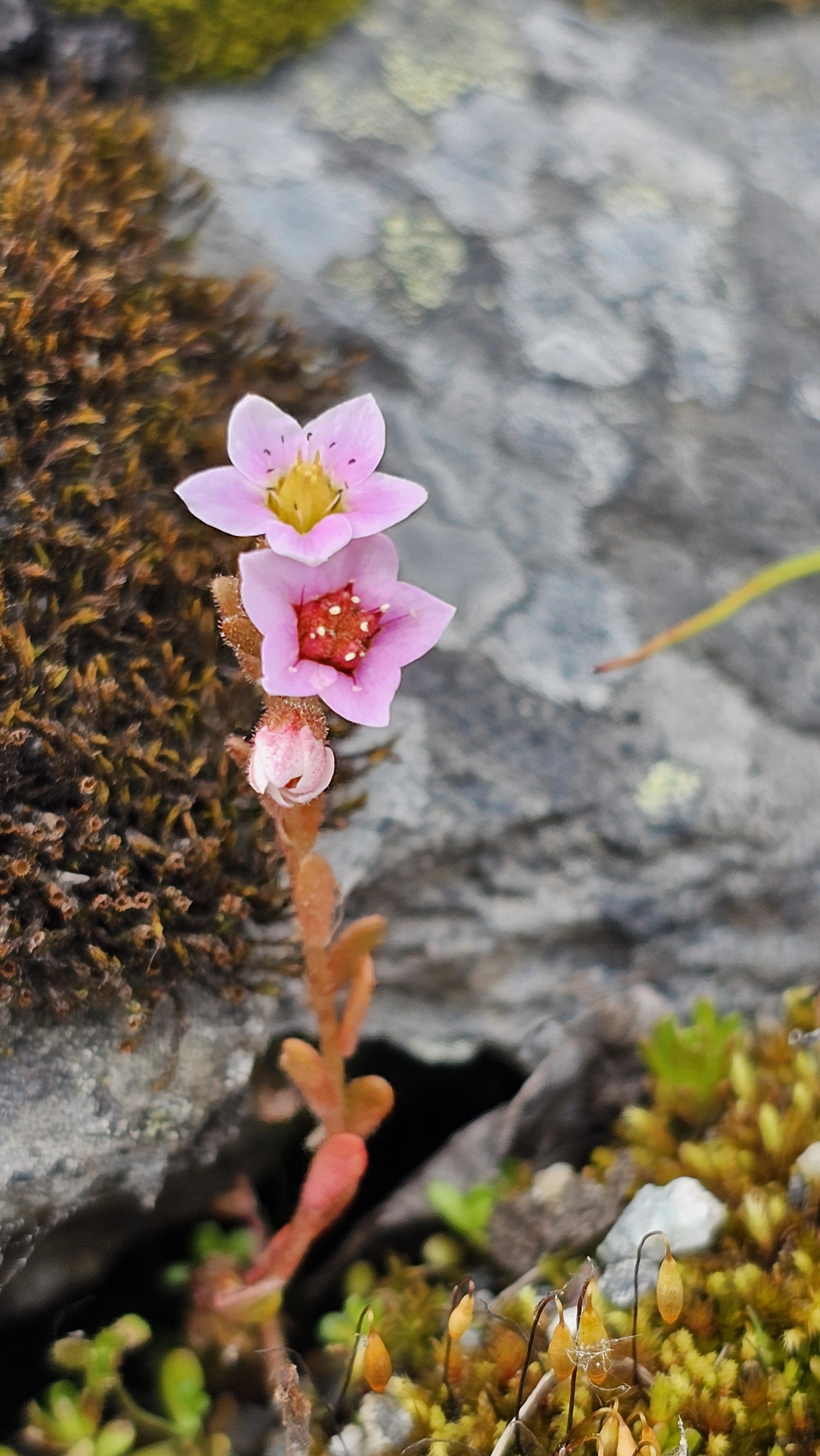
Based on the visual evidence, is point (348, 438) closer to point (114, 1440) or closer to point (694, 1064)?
point (694, 1064)

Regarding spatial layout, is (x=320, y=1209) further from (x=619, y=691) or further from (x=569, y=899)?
(x=619, y=691)

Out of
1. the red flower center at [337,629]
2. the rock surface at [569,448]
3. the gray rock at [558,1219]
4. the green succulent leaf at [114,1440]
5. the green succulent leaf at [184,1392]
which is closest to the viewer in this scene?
the red flower center at [337,629]

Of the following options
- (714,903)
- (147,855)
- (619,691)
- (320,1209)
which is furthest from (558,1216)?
(619,691)

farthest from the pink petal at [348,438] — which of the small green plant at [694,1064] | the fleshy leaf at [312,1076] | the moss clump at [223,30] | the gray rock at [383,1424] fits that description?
the moss clump at [223,30]

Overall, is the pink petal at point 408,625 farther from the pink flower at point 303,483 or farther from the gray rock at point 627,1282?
the gray rock at point 627,1282

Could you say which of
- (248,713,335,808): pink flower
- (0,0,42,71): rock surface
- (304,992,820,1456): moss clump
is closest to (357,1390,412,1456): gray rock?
(304,992,820,1456): moss clump

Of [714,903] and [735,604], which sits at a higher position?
[735,604]

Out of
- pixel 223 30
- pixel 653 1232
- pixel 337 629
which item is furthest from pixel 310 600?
pixel 223 30

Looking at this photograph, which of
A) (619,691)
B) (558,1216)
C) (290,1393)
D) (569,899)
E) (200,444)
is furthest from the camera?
(619,691)
